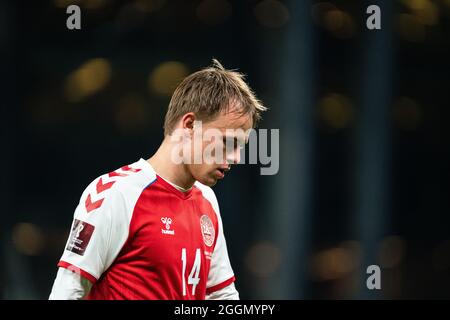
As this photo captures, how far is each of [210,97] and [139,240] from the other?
0.61 meters

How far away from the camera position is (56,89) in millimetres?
5062

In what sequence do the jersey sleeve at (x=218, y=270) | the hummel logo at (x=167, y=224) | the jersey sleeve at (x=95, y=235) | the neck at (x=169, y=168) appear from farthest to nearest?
the jersey sleeve at (x=218, y=270), the neck at (x=169, y=168), the hummel logo at (x=167, y=224), the jersey sleeve at (x=95, y=235)

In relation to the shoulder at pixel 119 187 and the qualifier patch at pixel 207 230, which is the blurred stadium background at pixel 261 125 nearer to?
the qualifier patch at pixel 207 230

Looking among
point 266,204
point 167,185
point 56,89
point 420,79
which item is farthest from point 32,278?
point 420,79

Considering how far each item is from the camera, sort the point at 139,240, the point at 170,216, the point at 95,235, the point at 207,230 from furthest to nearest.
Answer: the point at 207,230 → the point at 170,216 → the point at 139,240 → the point at 95,235

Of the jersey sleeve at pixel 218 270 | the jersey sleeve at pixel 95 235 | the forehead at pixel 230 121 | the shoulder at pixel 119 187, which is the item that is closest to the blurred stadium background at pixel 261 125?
the jersey sleeve at pixel 218 270

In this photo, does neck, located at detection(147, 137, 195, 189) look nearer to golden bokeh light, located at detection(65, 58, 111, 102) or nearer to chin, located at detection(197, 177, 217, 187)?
chin, located at detection(197, 177, 217, 187)


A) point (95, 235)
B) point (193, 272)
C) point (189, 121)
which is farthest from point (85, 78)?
point (95, 235)

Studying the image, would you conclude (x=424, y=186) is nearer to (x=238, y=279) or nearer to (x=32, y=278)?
(x=238, y=279)

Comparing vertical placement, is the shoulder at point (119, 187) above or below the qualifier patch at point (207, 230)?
above

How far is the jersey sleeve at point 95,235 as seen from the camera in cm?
263

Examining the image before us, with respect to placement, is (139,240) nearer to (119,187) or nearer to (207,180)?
(119,187)

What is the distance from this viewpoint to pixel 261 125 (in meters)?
5.07

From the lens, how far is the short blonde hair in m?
2.94
